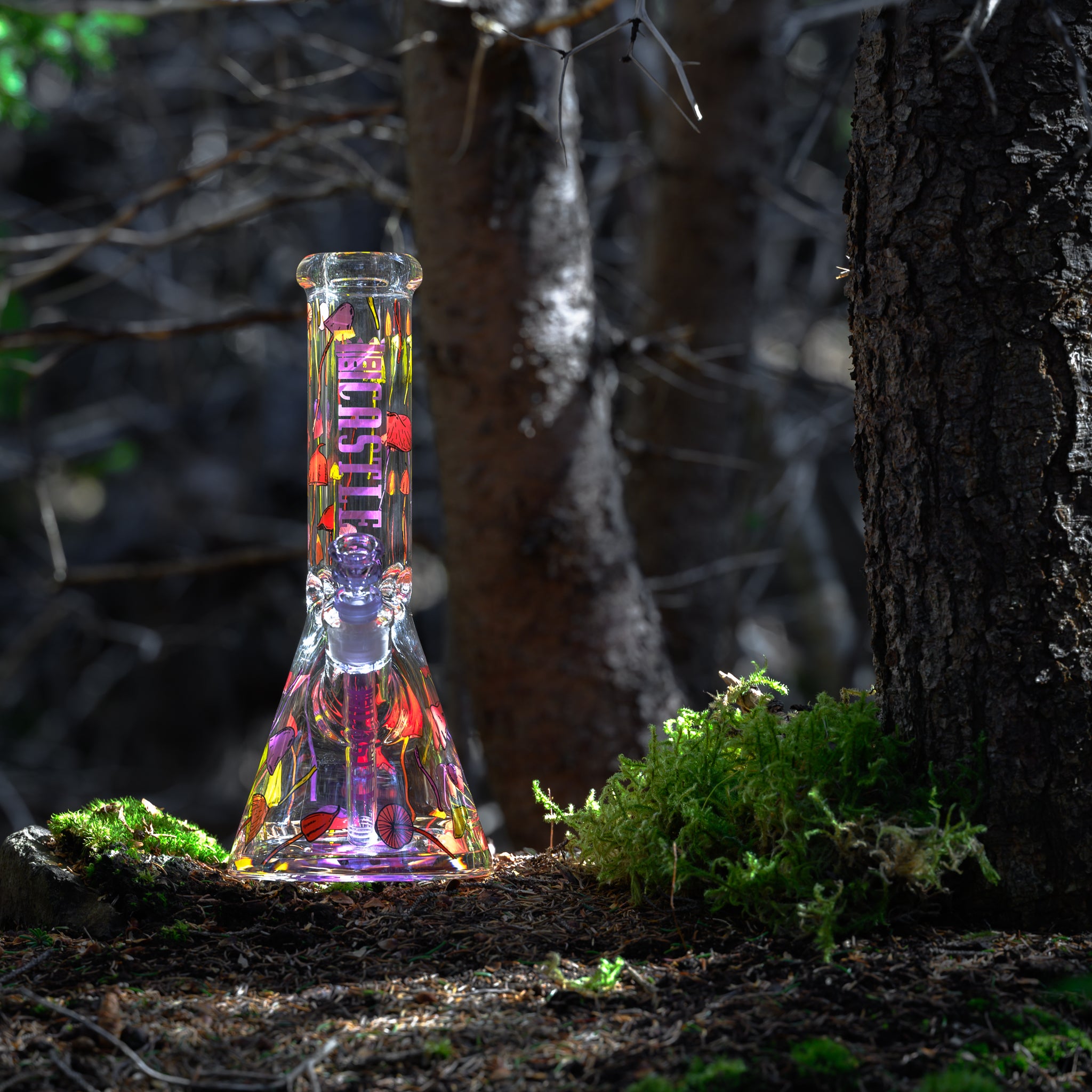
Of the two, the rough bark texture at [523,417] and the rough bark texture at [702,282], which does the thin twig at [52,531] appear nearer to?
the rough bark texture at [523,417]

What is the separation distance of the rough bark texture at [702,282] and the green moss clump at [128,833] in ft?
8.18

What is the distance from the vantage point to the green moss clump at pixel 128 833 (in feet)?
6.16

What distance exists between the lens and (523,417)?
295 cm

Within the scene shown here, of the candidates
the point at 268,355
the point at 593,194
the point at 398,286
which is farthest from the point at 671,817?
the point at 268,355

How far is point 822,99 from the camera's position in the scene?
120 inches

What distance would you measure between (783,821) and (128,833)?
3.87 ft

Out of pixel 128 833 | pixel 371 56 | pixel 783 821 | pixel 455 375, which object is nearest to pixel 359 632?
pixel 128 833

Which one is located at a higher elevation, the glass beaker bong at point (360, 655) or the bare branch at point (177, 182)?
the bare branch at point (177, 182)

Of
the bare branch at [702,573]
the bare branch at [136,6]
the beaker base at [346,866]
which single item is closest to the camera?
the beaker base at [346,866]

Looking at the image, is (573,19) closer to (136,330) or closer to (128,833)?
(136,330)

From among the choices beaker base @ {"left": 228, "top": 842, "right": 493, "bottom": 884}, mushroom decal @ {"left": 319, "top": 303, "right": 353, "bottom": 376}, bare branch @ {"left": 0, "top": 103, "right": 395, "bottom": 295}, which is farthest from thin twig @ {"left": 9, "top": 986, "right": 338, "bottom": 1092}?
bare branch @ {"left": 0, "top": 103, "right": 395, "bottom": 295}

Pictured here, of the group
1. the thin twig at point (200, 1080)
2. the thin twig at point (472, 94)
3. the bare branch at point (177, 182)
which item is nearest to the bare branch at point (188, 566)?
the bare branch at point (177, 182)

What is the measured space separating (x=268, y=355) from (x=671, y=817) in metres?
6.37

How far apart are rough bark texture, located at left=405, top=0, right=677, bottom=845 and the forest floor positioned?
1.22 meters
